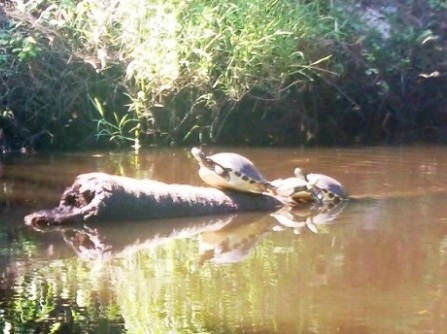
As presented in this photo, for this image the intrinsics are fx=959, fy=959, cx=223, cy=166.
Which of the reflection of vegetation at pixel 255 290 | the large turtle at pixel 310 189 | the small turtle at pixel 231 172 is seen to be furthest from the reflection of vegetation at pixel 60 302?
the large turtle at pixel 310 189

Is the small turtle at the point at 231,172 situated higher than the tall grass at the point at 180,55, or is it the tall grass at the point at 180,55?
the tall grass at the point at 180,55

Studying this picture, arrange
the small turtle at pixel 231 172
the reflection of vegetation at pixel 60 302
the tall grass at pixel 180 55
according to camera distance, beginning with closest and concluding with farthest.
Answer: the reflection of vegetation at pixel 60 302 → the small turtle at pixel 231 172 → the tall grass at pixel 180 55

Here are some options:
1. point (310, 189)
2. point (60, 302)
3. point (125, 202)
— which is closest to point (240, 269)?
point (60, 302)

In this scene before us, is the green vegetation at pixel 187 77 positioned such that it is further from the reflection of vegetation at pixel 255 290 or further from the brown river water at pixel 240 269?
the reflection of vegetation at pixel 255 290

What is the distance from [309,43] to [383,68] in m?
0.99

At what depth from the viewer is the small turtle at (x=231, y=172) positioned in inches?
228

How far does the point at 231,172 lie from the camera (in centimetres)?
580

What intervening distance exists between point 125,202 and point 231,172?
0.70 meters

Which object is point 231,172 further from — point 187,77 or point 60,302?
point 187,77

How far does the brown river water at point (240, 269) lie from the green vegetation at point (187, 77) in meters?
2.32

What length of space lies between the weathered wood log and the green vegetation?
128 inches

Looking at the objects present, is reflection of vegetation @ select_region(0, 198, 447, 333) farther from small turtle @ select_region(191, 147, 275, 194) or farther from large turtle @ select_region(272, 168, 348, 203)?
large turtle @ select_region(272, 168, 348, 203)

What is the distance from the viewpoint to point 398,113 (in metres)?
9.81

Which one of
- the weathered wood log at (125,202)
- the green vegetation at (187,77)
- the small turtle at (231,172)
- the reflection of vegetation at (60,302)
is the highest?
the green vegetation at (187,77)
